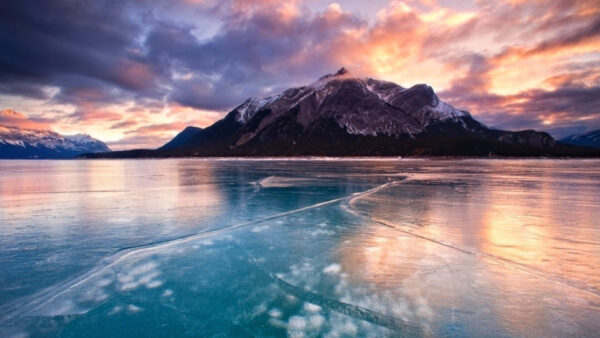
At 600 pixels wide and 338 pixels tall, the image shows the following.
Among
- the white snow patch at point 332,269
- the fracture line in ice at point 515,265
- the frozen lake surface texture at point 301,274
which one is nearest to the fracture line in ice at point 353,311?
the frozen lake surface texture at point 301,274

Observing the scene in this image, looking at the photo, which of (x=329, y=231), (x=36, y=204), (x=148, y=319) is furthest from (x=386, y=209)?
(x=36, y=204)

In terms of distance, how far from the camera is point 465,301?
22.5 ft

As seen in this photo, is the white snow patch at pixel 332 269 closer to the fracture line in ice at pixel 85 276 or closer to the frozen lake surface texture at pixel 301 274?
the frozen lake surface texture at pixel 301 274

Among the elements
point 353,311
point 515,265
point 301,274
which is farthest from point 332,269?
point 515,265

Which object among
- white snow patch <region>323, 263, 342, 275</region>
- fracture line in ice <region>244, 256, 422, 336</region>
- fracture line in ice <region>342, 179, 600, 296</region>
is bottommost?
fracture line in ice <region>244, 256, 422, 336</region>

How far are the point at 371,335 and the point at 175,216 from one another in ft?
42.2

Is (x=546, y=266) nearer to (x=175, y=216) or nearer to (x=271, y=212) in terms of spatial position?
(x=271, y=212)

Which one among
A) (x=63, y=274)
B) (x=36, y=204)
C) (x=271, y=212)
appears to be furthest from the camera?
(x=36, y=204)

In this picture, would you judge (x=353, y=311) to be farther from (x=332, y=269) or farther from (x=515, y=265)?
(x=515, y=265)

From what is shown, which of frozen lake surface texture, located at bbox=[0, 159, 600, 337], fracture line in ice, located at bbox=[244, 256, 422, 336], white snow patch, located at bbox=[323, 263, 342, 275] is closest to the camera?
fracture line in ice, located at bbox=[244, 256, 422, 336]

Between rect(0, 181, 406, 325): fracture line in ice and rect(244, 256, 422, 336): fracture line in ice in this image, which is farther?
rect(0, 181, 406, 325): fracture line in ice

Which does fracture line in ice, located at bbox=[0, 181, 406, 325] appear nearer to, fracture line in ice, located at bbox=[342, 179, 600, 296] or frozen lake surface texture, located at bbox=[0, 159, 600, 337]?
frozen lake surface texture, located at bbox=[0, 159, 600, 337]

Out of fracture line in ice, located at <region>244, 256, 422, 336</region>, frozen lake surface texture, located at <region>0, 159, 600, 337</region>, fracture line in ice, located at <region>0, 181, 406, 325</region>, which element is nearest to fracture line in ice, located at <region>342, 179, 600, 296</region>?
frozen lake surface texture, located at <region>0, 159, 600, 337</region>

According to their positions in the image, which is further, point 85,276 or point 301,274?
point 301,274
